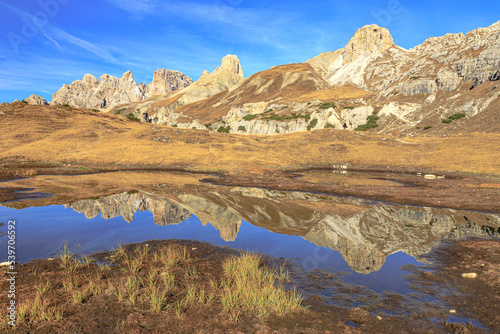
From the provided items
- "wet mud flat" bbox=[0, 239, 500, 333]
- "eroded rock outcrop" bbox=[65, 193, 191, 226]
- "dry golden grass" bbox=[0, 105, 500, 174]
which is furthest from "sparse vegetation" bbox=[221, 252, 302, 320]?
"dry golden grass" bbox=[0, 105, 500, 174]

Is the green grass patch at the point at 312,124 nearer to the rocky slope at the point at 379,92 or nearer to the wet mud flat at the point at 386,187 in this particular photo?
the rocky slope at the point at 379,92

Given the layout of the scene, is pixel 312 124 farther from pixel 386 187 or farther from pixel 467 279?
pixel 467 279

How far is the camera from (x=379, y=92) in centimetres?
10450

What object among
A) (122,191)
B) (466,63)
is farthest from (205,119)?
(122,191)

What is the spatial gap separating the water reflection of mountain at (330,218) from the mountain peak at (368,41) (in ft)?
522

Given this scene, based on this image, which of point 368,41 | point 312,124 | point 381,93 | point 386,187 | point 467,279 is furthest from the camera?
point 368,41

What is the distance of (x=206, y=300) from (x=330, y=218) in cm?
1020

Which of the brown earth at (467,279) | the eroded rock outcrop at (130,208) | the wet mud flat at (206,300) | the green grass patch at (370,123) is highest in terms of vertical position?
the green grass patch at (370,123)

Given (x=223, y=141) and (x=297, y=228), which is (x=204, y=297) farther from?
(x=223, y=141)

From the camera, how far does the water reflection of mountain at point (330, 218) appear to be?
1166cm

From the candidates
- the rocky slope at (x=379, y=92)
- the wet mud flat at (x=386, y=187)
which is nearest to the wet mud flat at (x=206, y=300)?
the wet mud flat at (x=386, y=187)

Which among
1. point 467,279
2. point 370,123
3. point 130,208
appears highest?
point 370,123

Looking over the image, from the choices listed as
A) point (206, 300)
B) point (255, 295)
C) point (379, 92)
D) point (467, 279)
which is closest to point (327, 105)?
point (379, 92)

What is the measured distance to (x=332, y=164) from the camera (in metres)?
45.9
